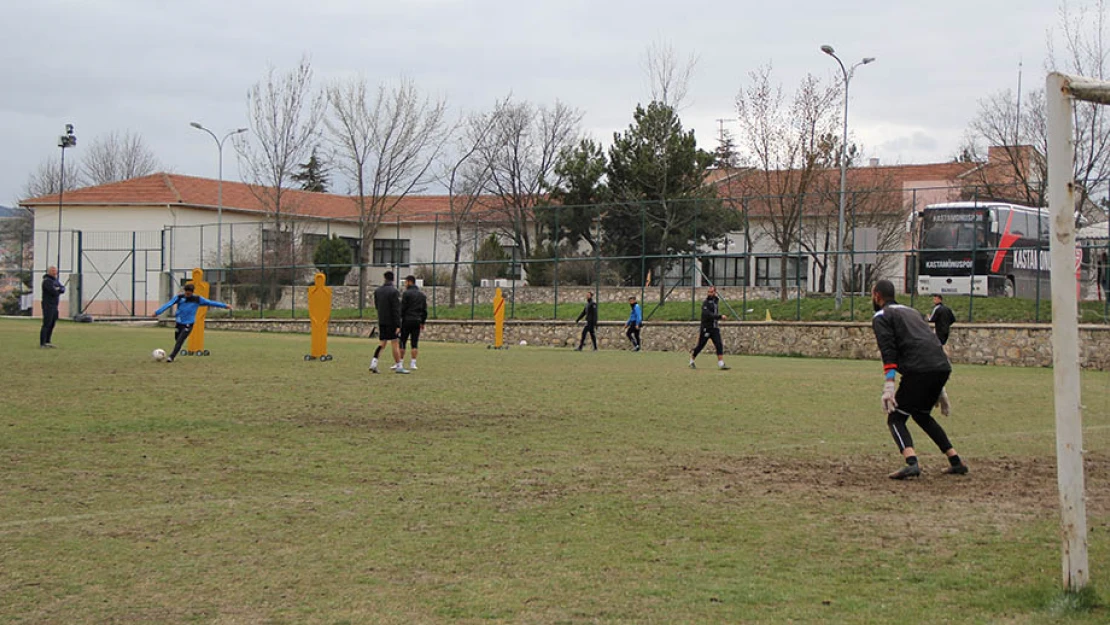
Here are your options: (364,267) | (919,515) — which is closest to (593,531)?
(919,515)

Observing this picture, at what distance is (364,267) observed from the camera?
45.7m

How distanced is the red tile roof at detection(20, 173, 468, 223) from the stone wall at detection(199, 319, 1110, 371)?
63.5 feet

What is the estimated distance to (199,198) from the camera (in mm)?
63844

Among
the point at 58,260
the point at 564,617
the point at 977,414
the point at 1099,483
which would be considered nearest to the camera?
the point at 564,617

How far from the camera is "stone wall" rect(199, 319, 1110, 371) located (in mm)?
28078

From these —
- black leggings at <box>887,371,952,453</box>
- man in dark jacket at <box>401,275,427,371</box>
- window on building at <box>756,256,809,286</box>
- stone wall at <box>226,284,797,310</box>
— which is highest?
window on building at <box>756,256,809,286</box>

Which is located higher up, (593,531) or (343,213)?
(343,213)

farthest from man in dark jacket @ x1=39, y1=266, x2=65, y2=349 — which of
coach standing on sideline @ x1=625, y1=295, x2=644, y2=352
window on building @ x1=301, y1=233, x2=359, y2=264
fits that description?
window on building @ x1=301, y1=233, x2=359, y2=264

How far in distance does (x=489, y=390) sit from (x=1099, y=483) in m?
9.84

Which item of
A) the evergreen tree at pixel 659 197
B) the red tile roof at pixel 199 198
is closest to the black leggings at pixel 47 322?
the evergreen tree at pixel 659 197

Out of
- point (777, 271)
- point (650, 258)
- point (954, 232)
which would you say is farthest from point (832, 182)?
point (954, 232)

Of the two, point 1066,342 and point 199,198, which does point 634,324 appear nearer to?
point 1066,342

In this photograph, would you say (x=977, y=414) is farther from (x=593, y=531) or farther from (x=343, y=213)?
(x=343, y=213)

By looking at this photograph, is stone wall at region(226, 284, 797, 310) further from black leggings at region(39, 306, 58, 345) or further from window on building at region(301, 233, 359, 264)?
black leggings at region(39, 306, 58, 345)
